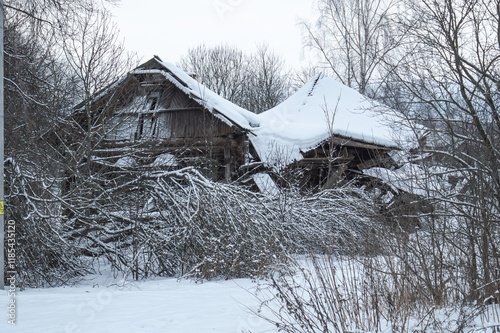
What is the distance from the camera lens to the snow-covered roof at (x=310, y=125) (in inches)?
487

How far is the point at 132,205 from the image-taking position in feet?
28.5

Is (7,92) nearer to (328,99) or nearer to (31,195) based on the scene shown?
(31,195)

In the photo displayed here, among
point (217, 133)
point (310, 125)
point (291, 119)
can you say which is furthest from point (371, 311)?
point (291, 119)

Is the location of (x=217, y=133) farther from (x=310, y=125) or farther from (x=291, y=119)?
A: (x=291, y=119)

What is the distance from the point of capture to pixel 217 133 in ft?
44.3

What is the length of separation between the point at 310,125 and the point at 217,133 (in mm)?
2988

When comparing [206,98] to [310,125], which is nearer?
[206,98]

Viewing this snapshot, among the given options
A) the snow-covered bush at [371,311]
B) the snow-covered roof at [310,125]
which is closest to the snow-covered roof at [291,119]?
the snow-covered roof at [310,125]

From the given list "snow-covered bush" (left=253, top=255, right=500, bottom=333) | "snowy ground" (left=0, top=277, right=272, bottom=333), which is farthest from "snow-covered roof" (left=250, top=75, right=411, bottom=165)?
"snow-covered bush" (left=253, top=255, right=500, bottom=333)

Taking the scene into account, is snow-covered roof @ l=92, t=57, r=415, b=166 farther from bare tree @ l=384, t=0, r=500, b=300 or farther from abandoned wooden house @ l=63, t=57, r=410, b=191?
bare tree @ l=384, t=0, r=500, b=300

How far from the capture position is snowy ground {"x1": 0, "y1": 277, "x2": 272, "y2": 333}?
3.82m

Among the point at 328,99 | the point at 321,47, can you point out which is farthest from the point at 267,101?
the point at 328,99

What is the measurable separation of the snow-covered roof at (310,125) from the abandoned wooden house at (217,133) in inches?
1.1

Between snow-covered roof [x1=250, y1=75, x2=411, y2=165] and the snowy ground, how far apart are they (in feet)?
17.8
